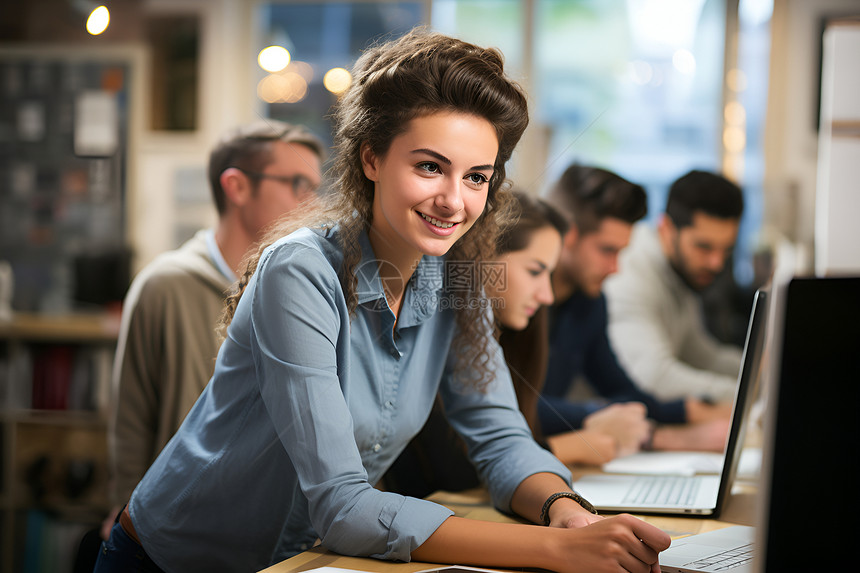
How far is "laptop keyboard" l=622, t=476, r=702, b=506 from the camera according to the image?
957 mm

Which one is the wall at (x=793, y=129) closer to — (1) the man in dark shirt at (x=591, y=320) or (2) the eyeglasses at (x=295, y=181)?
(1) the man in dark shirt at (x=591, y=320)

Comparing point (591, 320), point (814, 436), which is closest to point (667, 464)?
point (591, 320)

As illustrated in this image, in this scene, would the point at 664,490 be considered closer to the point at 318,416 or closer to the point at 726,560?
the point at 726,560

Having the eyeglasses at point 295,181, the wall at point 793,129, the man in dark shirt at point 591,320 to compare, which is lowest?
the man in dark shirt at point 591,320

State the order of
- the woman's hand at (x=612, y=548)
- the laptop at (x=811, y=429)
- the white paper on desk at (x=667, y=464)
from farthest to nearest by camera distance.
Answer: the white paper on desk at (x=667, y=464) → the woman's hand at (x=612, y=548) → the laptop at (x=811, y=429)

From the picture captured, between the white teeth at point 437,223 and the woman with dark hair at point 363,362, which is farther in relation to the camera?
the white teeth at point 437,223

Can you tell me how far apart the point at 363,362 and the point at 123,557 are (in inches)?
14.4

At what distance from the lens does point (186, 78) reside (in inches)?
51.9

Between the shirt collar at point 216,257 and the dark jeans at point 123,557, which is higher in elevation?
the shirt collar at point 216,257

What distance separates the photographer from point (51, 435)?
1522 mm

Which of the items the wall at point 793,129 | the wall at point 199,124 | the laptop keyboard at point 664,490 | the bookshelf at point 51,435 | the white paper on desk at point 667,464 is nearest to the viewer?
the laptop keyboard at point 664,490

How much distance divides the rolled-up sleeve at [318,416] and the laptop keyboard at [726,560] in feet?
0.84

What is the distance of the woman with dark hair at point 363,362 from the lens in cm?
72

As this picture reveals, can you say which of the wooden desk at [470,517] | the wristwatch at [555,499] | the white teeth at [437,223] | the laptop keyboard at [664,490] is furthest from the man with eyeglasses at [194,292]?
the laptop keyboard at [664,490]
